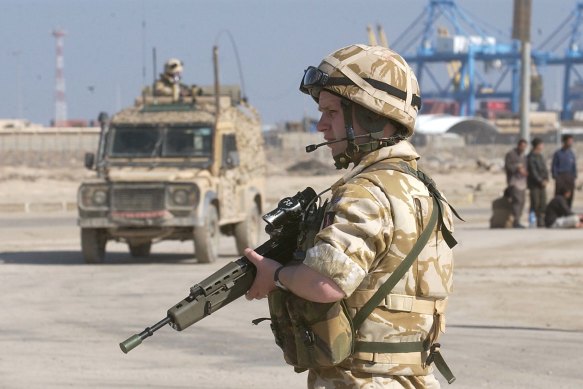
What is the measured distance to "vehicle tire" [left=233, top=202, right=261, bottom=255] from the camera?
62.0 feet

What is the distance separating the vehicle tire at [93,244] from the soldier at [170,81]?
274 centimetres

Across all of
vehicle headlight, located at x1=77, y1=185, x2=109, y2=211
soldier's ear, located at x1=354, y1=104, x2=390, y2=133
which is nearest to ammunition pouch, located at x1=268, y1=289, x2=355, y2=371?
soldier's ear, located at x1=354, y1=104, x2=390, y2=133

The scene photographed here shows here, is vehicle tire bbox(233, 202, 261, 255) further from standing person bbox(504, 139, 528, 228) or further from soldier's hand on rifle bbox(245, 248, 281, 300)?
soldier's hand on rifle bbox(245, 248, 281, 300)

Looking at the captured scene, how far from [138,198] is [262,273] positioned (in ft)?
44.1

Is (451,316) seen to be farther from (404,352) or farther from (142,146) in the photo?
(404,352)

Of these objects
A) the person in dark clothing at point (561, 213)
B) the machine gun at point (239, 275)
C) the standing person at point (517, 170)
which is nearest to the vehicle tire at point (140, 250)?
the standing person at point (517, 170)

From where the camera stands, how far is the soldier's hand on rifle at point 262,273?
4.02m

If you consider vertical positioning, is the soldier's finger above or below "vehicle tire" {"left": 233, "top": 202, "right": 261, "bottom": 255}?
above

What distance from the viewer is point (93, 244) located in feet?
58.4

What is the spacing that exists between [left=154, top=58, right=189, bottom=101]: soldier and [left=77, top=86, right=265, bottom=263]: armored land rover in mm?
606

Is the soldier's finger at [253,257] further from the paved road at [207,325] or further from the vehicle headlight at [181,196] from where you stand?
the vehicle headlight at [181,196]

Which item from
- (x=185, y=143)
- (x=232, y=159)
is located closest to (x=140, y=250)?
(x=185, y=143)

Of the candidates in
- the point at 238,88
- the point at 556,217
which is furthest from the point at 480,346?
the point at 556,217

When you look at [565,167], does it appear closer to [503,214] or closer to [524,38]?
[503,214]
